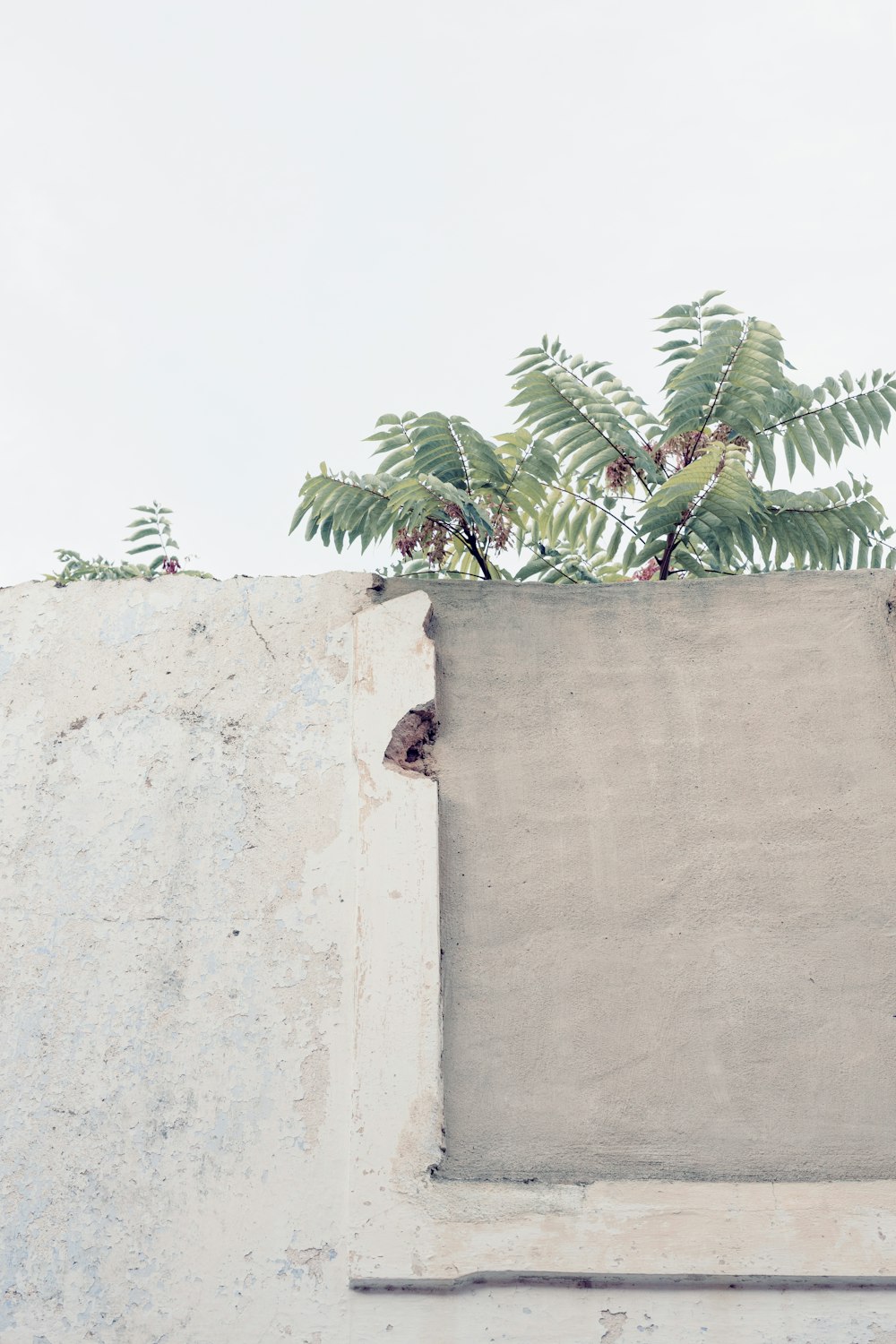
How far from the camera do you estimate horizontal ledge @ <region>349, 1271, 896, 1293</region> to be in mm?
2635

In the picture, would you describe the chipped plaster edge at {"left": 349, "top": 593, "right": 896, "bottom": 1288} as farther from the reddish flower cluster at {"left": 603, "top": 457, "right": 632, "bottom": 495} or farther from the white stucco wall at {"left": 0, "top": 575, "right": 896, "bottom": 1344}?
the reddish flower cluster at {"left": 603, "top": 457, "right": 632, "bottom": 495}

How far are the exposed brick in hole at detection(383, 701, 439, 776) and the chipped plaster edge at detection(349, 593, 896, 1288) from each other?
0.56 metres

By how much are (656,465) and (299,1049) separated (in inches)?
95.4

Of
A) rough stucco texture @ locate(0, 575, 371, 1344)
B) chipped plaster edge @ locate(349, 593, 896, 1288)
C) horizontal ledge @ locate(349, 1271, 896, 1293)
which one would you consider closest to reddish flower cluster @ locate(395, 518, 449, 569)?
rough stucco texture @ locate(0, 575, 371, 1344)

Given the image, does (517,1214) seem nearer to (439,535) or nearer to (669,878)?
(669,878)

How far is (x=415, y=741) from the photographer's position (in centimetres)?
334

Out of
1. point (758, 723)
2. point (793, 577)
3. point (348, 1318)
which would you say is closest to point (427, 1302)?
point (348, 1318)

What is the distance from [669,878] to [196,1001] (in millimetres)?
1228

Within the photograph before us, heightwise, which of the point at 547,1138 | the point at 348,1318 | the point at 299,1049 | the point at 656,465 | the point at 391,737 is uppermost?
the point at 656,465

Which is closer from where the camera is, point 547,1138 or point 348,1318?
point 348,1318

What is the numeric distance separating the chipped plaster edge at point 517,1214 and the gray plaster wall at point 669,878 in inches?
2.1

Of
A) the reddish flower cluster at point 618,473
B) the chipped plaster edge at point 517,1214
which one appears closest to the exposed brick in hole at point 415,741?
the chipped plaster edge at point 517,1214

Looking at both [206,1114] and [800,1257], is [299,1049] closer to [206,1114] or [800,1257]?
[206,1114]

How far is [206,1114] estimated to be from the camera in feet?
9.41
